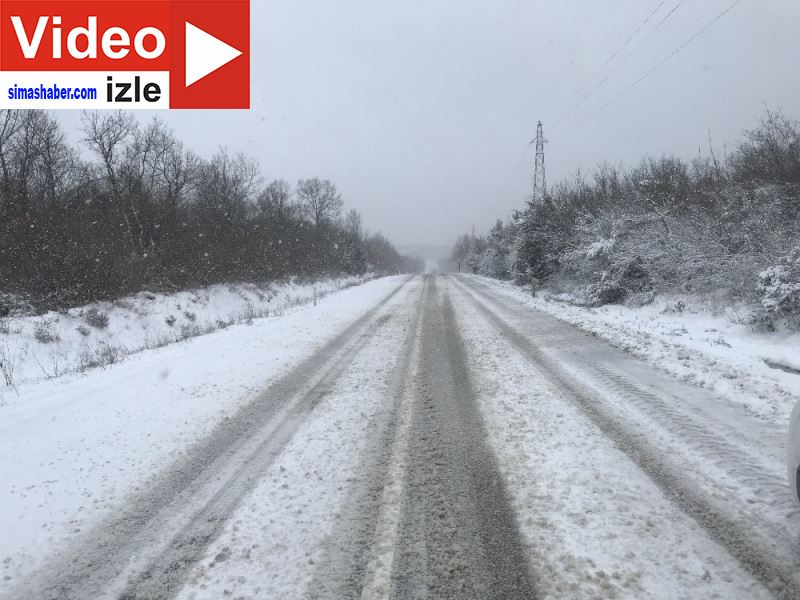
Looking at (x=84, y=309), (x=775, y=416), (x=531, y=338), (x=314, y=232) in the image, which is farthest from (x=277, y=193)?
(x=775, y=416)

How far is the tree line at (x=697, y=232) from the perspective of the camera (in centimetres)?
1123

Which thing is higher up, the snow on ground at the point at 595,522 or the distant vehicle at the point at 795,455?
the distant vehicle at the point at 795,455

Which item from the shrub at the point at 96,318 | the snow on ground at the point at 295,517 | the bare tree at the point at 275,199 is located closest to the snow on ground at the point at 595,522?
the snow on ground at the point at 295,517

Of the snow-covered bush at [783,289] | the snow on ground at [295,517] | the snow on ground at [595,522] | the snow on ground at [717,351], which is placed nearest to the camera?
the snow on ground at [595,522]

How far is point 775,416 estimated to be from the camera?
490 centimetres

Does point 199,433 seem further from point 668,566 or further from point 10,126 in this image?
point 10,126

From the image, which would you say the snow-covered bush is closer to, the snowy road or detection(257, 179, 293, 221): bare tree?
the snowy road

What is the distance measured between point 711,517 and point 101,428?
580 centimetres

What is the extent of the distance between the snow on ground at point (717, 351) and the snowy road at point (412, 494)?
485 mm

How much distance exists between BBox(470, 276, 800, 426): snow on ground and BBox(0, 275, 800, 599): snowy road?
48cm

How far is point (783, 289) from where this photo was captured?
9570 millimetres

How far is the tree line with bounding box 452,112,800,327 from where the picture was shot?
11.2 meters

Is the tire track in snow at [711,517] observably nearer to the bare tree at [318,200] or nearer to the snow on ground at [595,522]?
the snow on ground at [595,522]

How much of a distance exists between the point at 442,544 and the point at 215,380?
17.3ft
